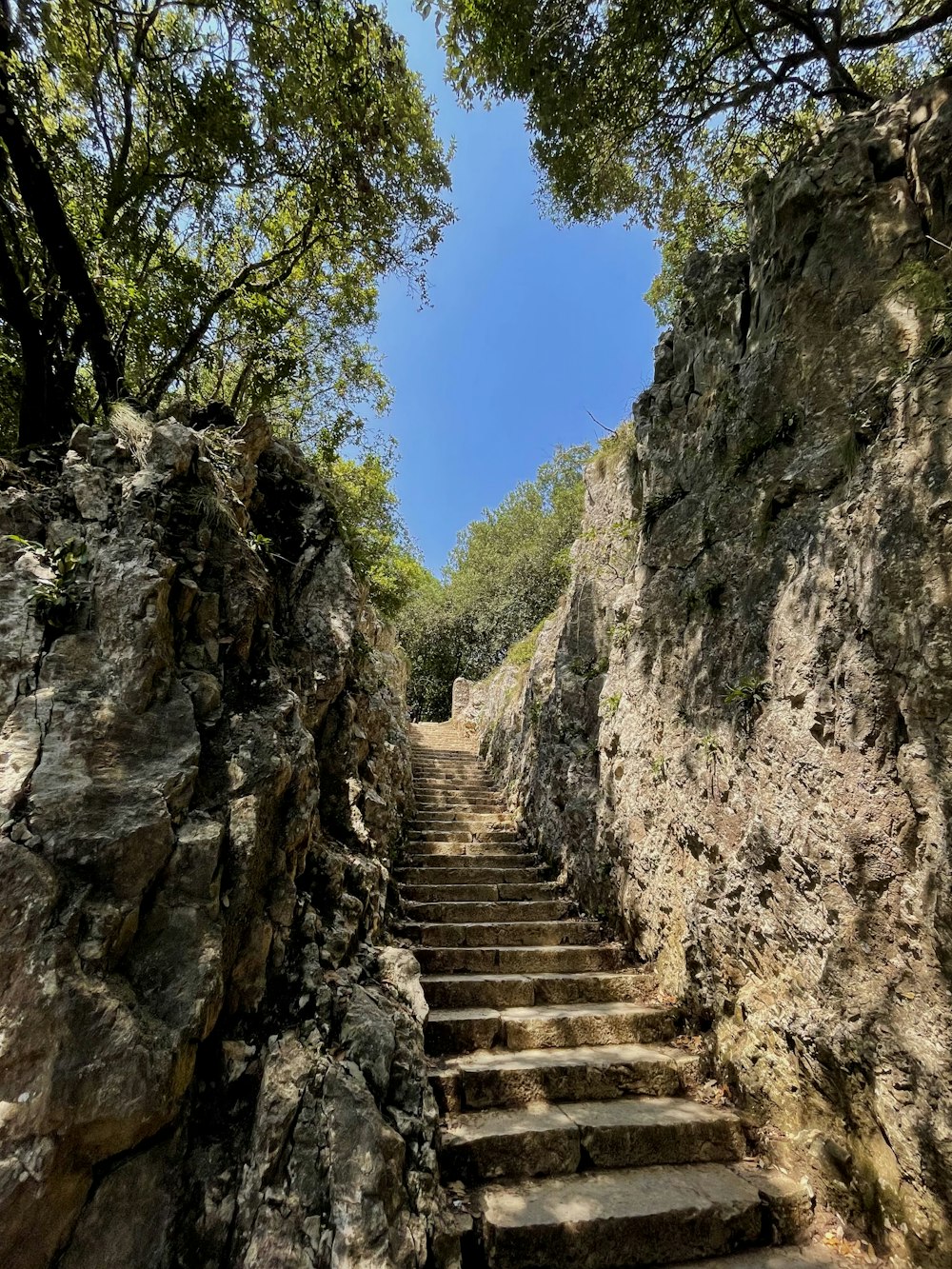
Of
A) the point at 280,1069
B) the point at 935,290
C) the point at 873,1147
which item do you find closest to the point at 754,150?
the point at 935,290

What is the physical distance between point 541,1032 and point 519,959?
761 mm

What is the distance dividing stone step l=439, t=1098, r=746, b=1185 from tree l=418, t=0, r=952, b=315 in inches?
286

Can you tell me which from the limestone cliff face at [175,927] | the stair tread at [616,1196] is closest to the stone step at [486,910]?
the limestone cliff face at [175,927]

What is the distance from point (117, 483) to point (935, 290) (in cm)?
492

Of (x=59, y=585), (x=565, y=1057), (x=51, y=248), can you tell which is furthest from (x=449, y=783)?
(x=51, y=248)

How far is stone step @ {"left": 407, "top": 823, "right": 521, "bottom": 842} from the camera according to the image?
6747 mm

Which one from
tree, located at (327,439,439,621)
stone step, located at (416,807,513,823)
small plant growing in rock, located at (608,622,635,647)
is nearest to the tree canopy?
tree, located at (327,439,439,621)

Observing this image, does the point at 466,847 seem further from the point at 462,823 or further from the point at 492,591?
the point at 492,591

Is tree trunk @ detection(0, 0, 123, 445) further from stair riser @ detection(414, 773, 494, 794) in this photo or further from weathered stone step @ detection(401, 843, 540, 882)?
stair riser @ detection(414, 773, 494, 794)

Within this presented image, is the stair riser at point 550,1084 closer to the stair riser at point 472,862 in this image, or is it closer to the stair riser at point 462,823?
the stair riser at point 472,862

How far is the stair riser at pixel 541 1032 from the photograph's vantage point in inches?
149

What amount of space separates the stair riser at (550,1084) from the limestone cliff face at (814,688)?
18.8 inches

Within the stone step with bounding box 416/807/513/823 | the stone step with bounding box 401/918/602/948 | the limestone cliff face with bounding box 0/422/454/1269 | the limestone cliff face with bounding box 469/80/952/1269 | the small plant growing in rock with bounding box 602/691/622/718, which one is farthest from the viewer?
the stone step with bounding box 416/807/513/823

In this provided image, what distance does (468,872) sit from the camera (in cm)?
589
